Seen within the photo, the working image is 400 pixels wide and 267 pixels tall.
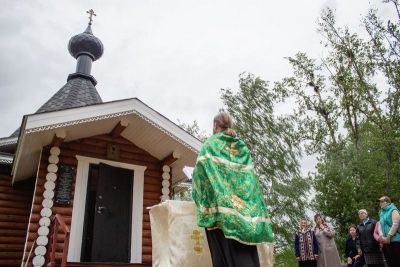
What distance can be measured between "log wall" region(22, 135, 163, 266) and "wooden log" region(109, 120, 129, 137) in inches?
5.1

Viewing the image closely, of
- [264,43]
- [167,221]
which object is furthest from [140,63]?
[167,221]

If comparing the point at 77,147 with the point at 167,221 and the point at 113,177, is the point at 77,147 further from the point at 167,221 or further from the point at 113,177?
the point at 167,221

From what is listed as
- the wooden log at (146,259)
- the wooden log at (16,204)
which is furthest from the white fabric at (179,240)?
the wooden log at (16,204)

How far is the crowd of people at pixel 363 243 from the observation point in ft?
17.7

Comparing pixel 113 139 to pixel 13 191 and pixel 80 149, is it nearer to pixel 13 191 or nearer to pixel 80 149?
pixel 80 149

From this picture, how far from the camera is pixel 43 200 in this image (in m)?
5.92

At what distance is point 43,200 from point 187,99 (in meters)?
41.4

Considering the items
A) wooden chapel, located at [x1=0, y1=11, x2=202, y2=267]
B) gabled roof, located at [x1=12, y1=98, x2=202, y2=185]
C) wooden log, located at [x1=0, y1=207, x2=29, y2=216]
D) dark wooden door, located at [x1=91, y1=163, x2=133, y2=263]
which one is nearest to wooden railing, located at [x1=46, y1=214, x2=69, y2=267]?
wooden chapel, located at [x1=0, y1=11, x2=202, y2=267]

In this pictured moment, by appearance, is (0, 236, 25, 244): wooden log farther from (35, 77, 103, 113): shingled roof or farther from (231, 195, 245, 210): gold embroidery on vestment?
(231, 195, 245, 210): gold embroidery on vestment

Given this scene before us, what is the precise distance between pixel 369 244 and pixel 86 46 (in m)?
11.9

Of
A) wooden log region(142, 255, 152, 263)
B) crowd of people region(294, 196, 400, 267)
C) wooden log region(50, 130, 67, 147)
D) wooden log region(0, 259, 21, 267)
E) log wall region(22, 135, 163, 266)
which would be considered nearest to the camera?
crowd of people region(294, 196, 400, 267)

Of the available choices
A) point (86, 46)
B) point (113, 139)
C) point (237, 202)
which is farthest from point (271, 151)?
point (237, 202)

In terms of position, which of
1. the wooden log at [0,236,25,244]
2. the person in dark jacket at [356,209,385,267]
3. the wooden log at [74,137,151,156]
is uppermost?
the wooden log at [74,137,151,156]

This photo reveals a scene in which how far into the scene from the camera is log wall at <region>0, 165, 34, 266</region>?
7384 millimetres
